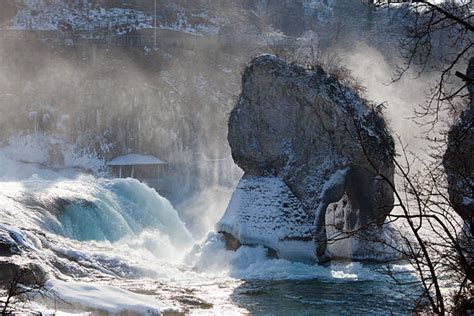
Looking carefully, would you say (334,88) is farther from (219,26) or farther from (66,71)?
(219,26)

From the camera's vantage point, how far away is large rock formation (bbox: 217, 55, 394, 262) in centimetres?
3778

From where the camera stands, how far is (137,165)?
246 feet

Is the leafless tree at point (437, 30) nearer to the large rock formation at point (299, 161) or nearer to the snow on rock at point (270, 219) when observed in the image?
the snow on rock at point (270, 219)

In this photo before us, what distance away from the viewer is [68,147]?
3017 inches

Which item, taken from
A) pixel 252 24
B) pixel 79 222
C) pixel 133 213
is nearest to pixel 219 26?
pixel 252 24

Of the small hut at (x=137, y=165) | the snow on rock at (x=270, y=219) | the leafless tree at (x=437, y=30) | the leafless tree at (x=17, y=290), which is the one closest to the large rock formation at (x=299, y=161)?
the snow on rock at (x=270, y=219)

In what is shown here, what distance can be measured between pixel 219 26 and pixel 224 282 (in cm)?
7293

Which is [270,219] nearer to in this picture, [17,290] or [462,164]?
[17,290]

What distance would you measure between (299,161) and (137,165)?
3759cm

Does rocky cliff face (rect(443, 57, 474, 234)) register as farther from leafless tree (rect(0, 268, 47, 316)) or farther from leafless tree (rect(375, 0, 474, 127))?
leafless tree (rect(0, 268, 47, 316))

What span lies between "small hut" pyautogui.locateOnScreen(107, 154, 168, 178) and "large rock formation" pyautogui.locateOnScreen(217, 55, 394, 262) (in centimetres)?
3438

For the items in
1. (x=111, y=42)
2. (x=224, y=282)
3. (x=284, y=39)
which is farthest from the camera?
(x=284, y=39)

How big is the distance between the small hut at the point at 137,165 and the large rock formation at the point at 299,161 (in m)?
34.4

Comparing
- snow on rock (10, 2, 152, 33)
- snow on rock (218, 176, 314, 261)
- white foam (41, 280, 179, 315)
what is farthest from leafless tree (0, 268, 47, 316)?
snow on rock (10, 2, 152, 33)
